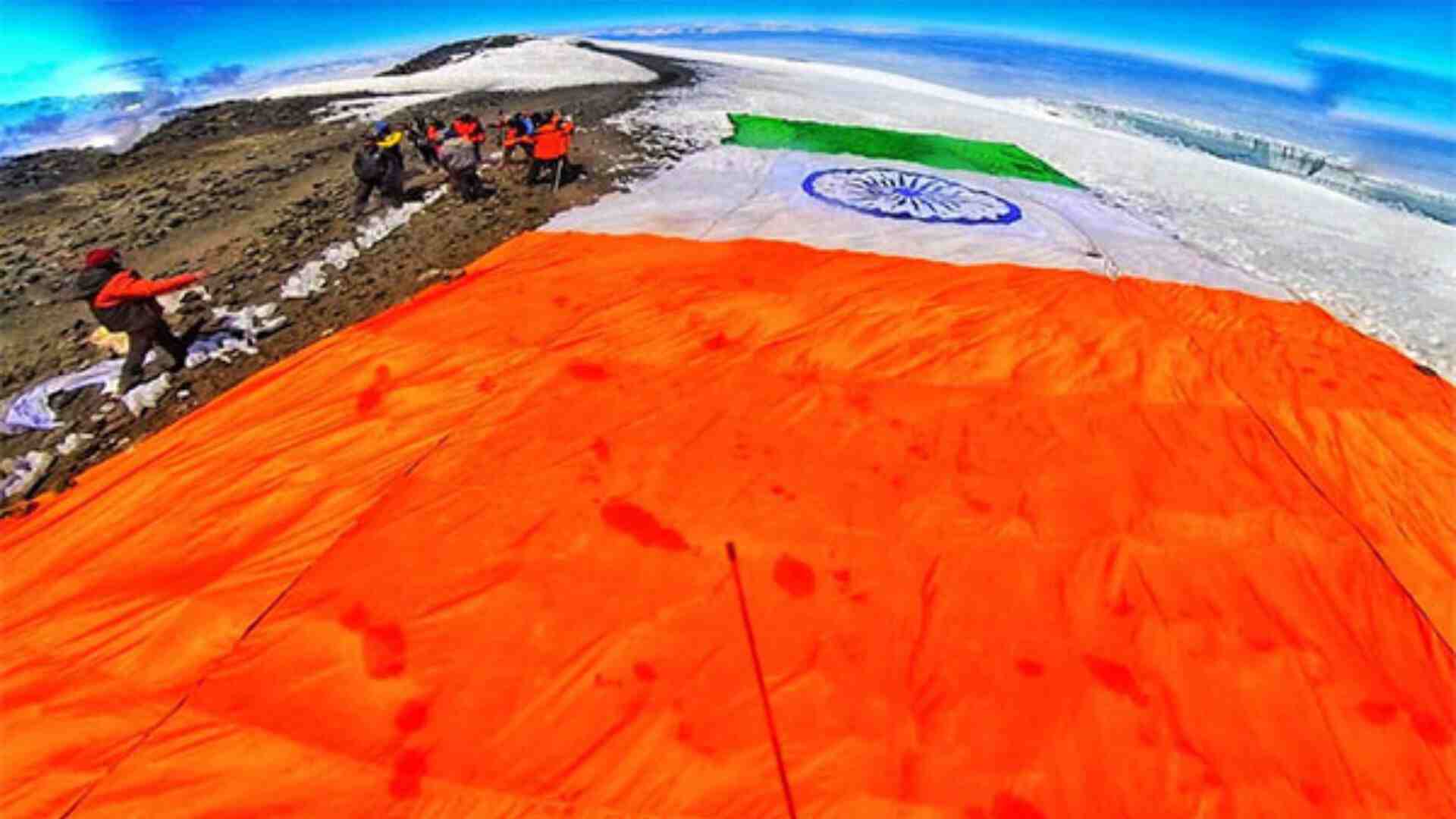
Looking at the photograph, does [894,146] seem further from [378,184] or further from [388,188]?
[378,184]

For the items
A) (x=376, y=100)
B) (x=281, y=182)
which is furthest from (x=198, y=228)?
(x=376, y=100)

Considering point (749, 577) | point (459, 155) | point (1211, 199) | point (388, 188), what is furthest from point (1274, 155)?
point (749, 577)

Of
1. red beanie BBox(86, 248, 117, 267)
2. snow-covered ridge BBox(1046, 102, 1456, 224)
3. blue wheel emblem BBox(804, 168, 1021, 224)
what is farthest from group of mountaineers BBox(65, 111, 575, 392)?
snow-covered ridge BBox(1046, 102, 1456, 224)

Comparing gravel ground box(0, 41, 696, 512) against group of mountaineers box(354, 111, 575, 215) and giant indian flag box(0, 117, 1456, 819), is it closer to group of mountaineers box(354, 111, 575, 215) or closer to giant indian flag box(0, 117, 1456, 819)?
group of mountaineers box(354, 111, 575, 215)

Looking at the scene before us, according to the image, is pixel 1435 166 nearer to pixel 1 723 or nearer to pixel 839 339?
pixel 839 339

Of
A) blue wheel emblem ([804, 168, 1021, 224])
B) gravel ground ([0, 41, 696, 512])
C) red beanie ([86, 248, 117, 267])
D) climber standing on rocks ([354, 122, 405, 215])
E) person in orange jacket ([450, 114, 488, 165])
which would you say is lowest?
gravel ground ([0, 41, 696, 512])

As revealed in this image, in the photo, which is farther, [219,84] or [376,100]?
[219,84]
